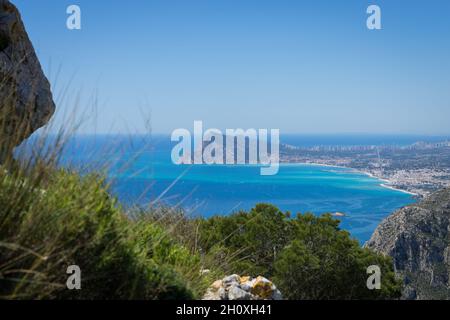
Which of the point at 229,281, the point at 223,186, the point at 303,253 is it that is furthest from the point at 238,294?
the point at 223,186

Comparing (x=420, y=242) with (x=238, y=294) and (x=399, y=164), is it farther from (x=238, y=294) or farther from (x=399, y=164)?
(x=399, y=164)

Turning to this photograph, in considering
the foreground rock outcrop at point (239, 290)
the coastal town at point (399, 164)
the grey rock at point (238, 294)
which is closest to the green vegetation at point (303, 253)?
the foreground rock outcrop at point (239, 290)

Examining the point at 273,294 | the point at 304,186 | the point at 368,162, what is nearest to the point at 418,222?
the point at 273,294

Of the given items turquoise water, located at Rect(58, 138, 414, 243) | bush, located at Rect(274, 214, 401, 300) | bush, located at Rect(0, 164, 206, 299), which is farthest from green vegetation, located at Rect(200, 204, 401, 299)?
turquoise water, located at Rect(58, 138, 414, 243)

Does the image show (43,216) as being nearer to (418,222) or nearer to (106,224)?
(106,224)

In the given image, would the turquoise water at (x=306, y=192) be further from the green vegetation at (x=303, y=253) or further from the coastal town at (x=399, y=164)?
the green vegetation at (x=303, y=253)
